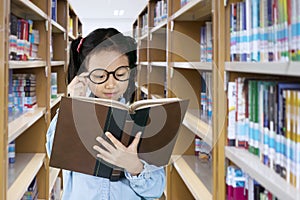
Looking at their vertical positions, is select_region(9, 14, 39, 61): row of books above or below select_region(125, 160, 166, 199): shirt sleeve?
above

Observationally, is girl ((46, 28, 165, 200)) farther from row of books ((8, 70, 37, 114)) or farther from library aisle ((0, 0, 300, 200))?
row of books ((8, 70, 37, 114))

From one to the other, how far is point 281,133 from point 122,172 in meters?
0.69

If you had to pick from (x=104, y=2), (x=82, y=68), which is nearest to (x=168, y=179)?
(x=82, y=68)

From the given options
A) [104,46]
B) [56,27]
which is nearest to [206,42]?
[104,46]

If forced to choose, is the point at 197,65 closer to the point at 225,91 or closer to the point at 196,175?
the point at 225,91

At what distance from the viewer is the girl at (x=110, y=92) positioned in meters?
1.57

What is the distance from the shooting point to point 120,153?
58.7 inches

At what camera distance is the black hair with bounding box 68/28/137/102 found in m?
1.73

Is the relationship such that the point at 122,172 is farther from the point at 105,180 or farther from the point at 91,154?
the point at 91,154

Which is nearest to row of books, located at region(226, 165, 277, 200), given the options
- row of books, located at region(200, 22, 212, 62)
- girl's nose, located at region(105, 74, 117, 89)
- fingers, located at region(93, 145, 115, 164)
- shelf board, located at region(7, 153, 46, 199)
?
fingers, located at region(93, 145, 115, 164)

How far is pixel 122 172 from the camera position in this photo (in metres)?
1.62

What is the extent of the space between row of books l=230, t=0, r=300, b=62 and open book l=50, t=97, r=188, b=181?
0.30 meters

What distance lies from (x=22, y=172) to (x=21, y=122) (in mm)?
349

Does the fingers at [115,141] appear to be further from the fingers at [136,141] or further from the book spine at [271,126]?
the book spine at [271,126]
